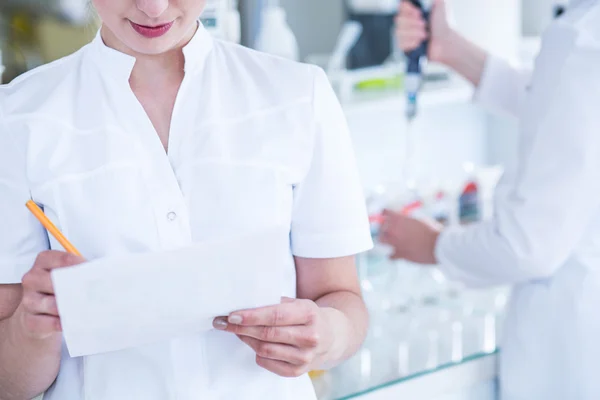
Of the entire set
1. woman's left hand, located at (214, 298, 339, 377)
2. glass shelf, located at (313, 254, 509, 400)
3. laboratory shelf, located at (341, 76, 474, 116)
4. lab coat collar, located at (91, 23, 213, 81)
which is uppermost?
lab coat collar, located at (91, 23, 213, 81)

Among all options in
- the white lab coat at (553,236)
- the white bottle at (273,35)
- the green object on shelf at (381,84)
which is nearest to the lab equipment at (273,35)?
the white bottle at (273,35)

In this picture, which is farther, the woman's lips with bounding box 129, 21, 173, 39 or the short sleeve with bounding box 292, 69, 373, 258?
the short sleeve with bounding box 292, 69, 373, 258

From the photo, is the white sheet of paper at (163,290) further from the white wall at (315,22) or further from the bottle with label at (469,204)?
the bottle with label at (469,204)

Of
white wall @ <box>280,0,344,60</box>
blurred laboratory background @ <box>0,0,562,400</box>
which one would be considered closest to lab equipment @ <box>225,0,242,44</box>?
blurred laboratory background @ <box>0,0,562,400</box>

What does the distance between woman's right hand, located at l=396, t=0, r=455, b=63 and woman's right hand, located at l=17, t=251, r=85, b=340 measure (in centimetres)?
121

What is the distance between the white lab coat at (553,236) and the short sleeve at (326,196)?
472 millimetres

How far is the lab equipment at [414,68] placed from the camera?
74.9 inches

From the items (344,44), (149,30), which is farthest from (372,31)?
(149,30)

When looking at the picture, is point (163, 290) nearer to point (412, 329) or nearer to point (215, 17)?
point (215, 17)

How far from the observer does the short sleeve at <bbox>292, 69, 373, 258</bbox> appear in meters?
1.09

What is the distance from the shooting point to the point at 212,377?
1.06 metres

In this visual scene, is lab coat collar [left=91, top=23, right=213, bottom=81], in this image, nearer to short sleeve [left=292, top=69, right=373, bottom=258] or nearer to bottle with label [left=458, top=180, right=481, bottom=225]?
short sleeve [left=292, top=69, right=373, bottom=258]

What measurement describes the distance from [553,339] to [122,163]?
3.10 ft

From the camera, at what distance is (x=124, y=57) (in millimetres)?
1047
